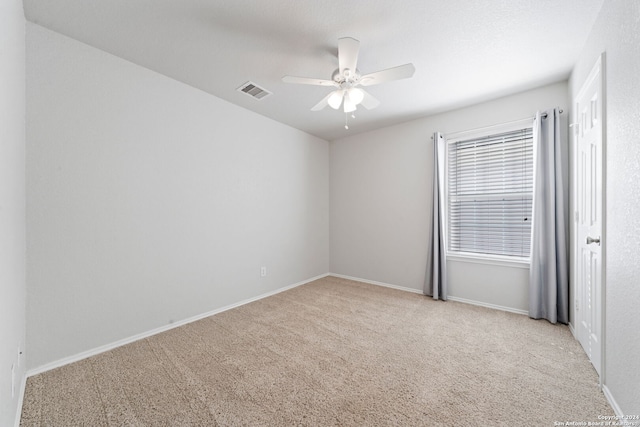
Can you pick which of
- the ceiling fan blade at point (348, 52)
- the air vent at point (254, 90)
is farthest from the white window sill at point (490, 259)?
the air vent at point (254, 90)

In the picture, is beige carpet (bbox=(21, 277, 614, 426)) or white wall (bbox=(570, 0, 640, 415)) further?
beige carpet (bbox=(21, 277, 614, 426))

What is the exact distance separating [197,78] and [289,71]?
3.17 feet

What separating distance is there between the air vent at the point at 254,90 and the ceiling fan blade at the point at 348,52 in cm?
111

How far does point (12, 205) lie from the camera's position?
143 centimetres

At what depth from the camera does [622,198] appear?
141cm

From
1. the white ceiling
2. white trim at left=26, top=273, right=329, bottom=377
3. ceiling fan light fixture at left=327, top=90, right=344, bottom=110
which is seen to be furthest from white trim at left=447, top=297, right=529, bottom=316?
ceiling fan light fixture at left=327, top=90, right=344, bottom=110

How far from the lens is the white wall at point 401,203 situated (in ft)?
9.86

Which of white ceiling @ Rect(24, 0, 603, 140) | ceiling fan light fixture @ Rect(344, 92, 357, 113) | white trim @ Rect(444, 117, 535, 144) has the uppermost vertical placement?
white ceiling @ Rect(24, 0, 603, 140)

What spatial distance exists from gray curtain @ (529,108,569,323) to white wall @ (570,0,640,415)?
3.67 feet

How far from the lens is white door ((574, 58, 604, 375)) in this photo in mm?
1741

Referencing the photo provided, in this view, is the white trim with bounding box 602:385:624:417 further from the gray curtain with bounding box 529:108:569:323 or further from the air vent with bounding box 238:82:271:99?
the air vent with bounding box 238:82:271:99

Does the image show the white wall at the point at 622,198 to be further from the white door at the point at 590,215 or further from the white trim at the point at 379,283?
the white trim at the point at 379,283

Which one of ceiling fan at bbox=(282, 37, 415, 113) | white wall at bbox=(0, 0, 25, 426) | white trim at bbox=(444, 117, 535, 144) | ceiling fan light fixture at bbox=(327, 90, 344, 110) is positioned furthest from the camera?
white trim at bbox=(444, 117, 535, 144)

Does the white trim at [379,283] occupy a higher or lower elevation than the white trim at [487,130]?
lower
